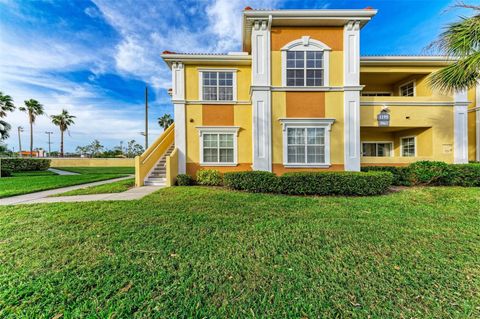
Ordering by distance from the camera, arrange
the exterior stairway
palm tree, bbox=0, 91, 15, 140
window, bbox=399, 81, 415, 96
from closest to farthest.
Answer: the exterior stairway
window, bbox=399, 81, 415, 96
palm tree, bbox=0, 91, 15, 140

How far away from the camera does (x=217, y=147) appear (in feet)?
34.7

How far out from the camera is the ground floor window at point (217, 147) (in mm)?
10539

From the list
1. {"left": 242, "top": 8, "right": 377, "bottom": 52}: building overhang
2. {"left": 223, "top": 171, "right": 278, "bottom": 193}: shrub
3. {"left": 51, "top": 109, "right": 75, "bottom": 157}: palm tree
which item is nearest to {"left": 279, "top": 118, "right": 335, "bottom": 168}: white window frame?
{"left": 223, "top": 171, "right": 278, "bottom": 193}: shrub

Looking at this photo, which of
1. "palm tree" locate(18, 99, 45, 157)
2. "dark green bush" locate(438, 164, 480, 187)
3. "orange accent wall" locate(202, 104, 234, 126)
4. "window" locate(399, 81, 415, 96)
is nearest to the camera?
"dark green bush" locate(438, 164, 480, 187)

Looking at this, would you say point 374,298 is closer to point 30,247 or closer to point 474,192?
point 30,247

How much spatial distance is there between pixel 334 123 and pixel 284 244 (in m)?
7.55

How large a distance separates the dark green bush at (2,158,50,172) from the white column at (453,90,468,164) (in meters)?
32.8

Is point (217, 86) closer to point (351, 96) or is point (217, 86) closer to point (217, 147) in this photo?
point (217, 147)

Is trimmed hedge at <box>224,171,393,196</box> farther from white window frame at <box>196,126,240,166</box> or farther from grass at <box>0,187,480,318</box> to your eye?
white window frame at <box>196,126,240,166</box>

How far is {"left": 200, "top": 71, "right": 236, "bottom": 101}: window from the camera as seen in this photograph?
10.5 metres

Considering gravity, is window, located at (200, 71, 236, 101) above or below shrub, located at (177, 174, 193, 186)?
above

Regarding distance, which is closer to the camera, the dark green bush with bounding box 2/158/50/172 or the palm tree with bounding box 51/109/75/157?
the dark green bush with bounding box 2/158/50/172

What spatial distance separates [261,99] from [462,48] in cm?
697

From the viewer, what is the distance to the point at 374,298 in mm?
2400
